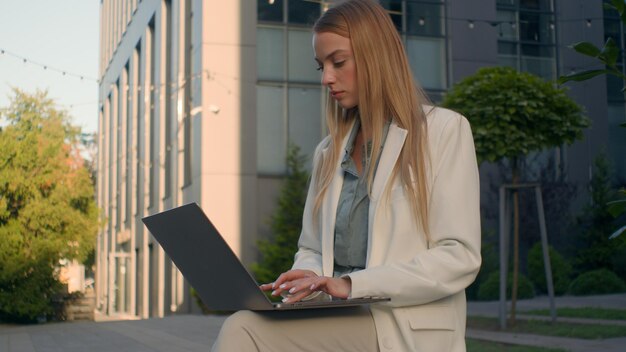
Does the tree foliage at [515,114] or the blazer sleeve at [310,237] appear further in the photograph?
the tree foliage at [515,114]

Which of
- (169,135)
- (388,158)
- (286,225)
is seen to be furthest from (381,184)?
(169,135)

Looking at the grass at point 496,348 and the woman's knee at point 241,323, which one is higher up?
the woman's knee at point 241,323

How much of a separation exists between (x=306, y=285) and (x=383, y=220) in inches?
11.2

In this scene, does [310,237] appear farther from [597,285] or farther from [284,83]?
[284,83]

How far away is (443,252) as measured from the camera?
2256 mm

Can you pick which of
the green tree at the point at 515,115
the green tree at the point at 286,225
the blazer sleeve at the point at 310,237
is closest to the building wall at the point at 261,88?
the green tree at the point at 286,225

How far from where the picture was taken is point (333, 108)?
8.87 feet

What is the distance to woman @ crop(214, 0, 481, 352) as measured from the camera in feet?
7.33

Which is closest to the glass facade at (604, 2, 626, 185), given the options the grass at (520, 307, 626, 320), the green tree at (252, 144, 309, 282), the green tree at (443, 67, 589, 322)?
the green tree at (252, 144, 309, 282)

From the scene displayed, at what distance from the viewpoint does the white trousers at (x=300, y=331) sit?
7.22 ft

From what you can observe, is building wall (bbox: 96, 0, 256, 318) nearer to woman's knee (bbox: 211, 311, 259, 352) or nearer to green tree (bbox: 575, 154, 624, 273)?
green tree (bbox: 575, 154, 624, 273)

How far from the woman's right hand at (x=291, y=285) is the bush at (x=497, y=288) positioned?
583 inches

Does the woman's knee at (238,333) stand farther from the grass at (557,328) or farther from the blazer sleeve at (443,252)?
the grass at (557,328)

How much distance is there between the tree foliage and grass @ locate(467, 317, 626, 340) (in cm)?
191
